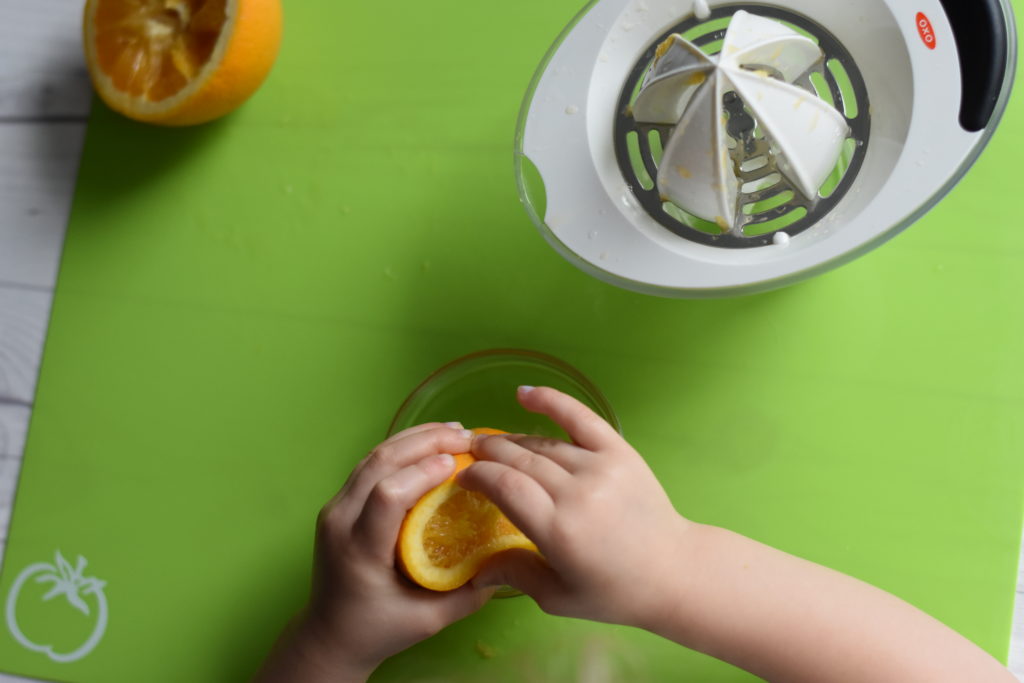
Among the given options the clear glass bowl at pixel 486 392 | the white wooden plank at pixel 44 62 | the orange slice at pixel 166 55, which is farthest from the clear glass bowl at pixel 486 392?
the white wooden plank at pixel 44 62

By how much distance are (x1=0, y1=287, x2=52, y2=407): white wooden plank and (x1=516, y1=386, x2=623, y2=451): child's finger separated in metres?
0.42

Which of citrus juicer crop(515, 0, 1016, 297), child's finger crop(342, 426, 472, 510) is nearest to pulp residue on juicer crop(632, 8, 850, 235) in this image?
citrus juicer crop(515, 0, 1016, 297)

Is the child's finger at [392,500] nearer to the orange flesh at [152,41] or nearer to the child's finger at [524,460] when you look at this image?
the child's finger at [524,460]

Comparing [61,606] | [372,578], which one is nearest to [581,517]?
[372,578]

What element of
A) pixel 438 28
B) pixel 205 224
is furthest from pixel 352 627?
pixel 438 28

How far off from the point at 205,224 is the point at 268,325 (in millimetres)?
99

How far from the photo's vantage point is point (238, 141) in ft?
2.27

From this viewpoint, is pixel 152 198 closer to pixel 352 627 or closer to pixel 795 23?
pixel 352 627

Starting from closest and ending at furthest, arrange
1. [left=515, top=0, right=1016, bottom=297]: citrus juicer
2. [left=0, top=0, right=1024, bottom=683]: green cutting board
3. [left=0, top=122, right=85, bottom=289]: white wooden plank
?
[left=515, top=0, right=1016, bottom=297]: citrus juicer
[left=0, top=0, right=1024, bottom=683]: green cutting board
[left=0, top=122, right=85, bottom=289]: white wooden plank

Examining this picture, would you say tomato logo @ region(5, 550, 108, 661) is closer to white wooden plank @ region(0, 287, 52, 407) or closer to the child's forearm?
white wooden plank @ region(0, 287, 52, 407)

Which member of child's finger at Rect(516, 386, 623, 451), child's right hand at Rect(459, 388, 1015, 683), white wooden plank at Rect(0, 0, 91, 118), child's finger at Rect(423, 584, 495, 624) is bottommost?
child's finger at Rect(423, 584, 495, 624)

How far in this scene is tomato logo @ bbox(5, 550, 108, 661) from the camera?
0.67 metres

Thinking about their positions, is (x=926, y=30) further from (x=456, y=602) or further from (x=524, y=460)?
(x=456, y=602)

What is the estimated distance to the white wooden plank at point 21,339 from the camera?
701mm
